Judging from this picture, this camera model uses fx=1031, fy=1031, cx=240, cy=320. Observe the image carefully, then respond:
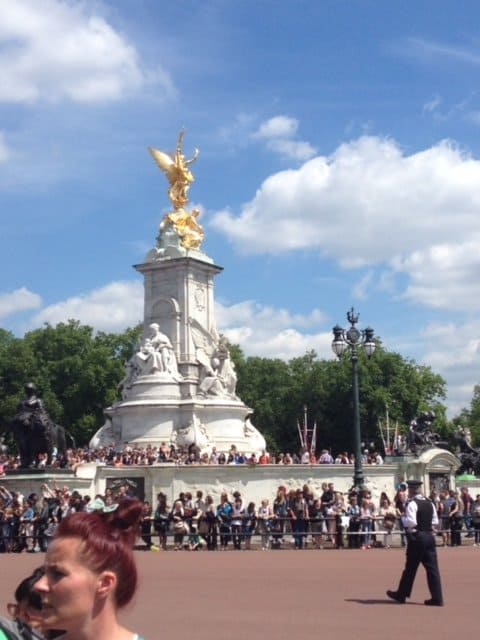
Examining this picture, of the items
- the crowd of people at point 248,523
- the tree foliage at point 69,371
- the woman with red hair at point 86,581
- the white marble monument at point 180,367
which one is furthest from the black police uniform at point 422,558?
the tree foliage at point 69,371

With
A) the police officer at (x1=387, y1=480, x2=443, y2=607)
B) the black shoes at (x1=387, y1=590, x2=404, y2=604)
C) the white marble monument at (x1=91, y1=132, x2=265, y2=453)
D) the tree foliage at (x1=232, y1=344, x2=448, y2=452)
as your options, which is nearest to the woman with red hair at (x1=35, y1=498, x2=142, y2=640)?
the police officer at (x1=387, y1=480, x2=443, y2=607)

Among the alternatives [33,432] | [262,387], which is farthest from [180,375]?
[262,387]

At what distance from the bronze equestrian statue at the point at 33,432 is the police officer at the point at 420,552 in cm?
1823

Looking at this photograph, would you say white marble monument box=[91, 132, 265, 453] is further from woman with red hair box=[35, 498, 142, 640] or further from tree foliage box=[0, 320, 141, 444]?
woman with red hair box=[35, 498, 142, 640]

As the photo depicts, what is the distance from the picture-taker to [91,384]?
77.7 m

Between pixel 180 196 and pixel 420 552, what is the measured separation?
4285cm

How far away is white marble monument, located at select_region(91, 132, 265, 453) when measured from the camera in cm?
4759

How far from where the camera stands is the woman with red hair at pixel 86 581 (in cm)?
321

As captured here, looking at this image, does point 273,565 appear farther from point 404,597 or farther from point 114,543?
point 114,543

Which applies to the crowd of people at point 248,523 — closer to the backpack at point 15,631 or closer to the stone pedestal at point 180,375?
the stone pedestal at point 180,375

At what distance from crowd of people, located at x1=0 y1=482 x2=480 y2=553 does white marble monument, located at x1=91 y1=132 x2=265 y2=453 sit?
16290 millimetres

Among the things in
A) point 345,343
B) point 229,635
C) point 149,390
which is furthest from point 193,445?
point 229,635

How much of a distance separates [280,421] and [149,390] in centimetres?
3712

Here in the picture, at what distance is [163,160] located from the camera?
5606 cm
